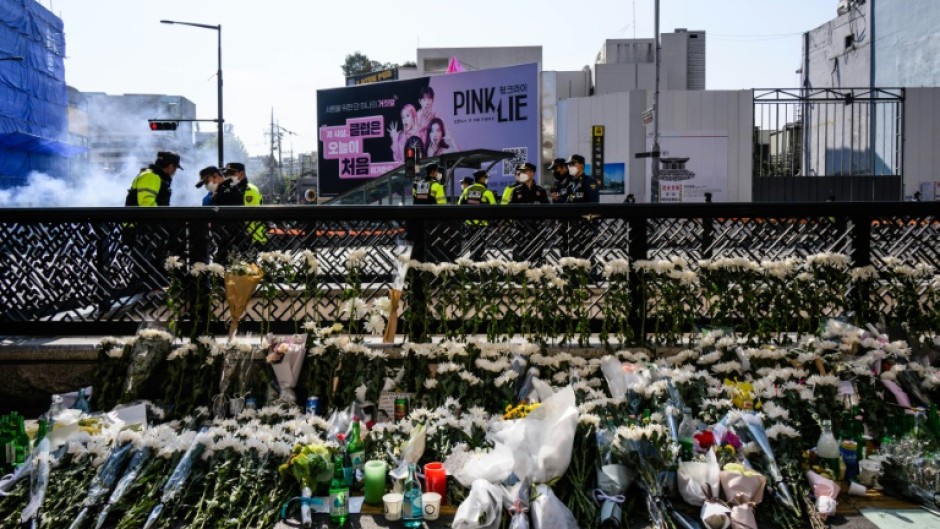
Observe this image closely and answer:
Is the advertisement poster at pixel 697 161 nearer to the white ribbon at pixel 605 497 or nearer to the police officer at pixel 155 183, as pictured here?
the police officer at pixel 155 183

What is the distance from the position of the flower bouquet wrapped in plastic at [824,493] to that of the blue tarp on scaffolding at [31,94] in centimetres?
3566

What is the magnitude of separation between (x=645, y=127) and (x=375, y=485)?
993 inches

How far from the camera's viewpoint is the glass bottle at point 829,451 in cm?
488

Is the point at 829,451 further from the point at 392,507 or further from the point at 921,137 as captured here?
the point at 921,137

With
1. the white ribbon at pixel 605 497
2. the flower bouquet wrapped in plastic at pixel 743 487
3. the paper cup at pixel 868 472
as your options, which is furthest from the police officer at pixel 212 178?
the paper cup at pixel 868 472

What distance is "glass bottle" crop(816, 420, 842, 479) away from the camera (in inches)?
192

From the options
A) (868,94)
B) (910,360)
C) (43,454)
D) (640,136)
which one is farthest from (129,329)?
(868,94)

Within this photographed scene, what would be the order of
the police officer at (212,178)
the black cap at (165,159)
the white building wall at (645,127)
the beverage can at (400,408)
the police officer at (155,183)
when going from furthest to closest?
1. the white building wall at (645,127)
2. the police officer at (212,178)
3. the black cap at (165,159)
4. the police officer at (155,183)
5. the beverage can at (400,408)

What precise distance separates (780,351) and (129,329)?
5251 mm

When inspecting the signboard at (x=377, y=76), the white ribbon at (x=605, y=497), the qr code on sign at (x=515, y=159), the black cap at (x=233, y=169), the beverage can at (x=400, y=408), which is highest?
the signboard at (x=377, y=76)

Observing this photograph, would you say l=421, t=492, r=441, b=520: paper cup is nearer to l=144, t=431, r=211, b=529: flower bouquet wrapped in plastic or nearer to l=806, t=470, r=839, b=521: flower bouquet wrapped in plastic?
l=144, t=431, r=211, b=529: flower bouquet wrapped in plastic

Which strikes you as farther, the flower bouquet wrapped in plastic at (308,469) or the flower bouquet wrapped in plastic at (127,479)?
the flower bouquet wrapped in plastic at (308,469)

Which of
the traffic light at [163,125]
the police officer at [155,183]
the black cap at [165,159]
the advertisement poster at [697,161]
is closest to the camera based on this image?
the police officer at [155,183]

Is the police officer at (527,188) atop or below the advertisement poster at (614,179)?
below
